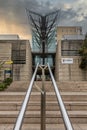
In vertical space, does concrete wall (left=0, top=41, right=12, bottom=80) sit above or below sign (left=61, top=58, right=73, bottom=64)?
above

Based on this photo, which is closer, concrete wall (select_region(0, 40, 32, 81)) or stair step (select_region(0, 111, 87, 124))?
stair step (select_region(0, 111, 87, 124))

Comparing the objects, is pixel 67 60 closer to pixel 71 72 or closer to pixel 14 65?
pixel 71 72

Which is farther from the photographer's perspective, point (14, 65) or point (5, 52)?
point (5, 52)

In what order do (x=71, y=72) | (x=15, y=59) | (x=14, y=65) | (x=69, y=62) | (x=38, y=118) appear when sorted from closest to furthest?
1. (x=38, y=118)
2. (x=71, y=72)
3. (x=14, y=65)
4. (x=69, y=62)
5. (x=15, y=59)

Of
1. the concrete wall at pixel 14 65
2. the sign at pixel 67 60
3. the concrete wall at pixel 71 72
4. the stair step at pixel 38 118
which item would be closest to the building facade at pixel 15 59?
the concrete wall at pixel 14 65

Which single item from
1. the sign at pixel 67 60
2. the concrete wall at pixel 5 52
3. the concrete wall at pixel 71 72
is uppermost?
the concrete wall at pixel 5 52

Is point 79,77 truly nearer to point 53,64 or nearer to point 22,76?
point 22,76

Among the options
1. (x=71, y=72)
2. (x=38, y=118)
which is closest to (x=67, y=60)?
(x=71, y=72)

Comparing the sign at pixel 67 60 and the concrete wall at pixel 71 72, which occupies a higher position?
the sign at pixel 67 60

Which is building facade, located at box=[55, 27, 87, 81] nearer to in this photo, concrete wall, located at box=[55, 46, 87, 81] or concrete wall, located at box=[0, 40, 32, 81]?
concrete wall, located at box=[55, 46, 87, 81]

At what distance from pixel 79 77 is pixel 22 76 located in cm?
826

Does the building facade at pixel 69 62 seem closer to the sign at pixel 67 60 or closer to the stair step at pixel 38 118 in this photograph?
the sign at pixel 67 60

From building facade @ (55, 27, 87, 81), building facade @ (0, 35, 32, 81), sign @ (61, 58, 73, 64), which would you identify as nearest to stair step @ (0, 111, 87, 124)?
building facade @ (0, 35, 32, 81)

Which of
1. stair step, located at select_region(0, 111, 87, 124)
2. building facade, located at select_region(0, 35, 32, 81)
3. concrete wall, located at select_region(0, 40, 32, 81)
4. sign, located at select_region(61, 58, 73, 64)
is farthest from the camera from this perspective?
sign, located at select_region(61, 58, 73, 64)
